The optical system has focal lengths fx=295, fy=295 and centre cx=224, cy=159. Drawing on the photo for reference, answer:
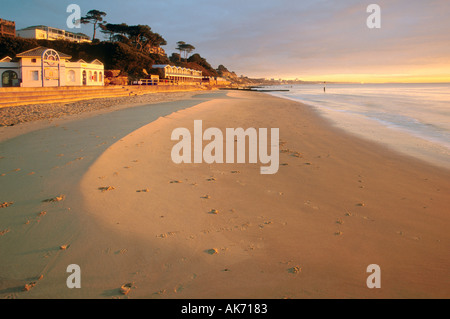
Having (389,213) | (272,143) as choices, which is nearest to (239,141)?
(272,143)

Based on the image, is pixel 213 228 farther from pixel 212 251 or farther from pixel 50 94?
pixel 50 94

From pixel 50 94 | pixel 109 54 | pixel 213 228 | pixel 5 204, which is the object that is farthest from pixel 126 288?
pixel 109 54

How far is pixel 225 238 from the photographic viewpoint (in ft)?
11.7

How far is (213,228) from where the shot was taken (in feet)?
12.4

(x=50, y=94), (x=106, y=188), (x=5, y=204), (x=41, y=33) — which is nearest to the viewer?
(x=5, y=204)

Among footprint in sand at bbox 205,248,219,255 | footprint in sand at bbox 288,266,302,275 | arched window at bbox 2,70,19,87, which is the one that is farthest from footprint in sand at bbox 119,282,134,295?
arched window at bbox 2,70,19,87

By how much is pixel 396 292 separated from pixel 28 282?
3439 millimetres

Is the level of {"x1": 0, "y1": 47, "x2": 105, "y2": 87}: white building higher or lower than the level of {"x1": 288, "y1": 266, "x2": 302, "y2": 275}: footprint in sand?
higher

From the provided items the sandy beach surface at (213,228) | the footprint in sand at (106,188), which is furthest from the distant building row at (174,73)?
the footprint in sand at (106,188)

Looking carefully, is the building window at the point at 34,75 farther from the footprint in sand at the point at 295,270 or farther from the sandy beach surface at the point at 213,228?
the footprint in sand at the point at 295,270

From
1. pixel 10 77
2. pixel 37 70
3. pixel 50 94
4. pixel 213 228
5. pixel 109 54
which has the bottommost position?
pixel 213 228

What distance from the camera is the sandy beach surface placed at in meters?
2.81

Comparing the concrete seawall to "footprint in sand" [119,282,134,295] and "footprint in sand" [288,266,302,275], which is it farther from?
"footprint in sand" [288,266,302,275]
